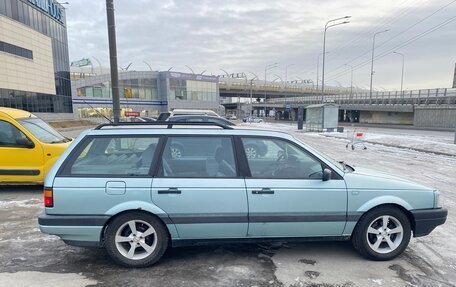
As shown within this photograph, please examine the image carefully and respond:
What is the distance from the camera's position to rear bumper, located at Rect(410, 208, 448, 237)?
12.5 feet

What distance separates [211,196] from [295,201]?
986 mm

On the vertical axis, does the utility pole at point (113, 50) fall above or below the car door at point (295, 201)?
above

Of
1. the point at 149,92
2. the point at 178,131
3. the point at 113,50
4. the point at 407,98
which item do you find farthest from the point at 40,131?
the point at 149,92

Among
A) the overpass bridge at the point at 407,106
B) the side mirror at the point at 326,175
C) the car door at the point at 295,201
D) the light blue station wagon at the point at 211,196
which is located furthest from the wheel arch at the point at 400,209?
the overpass bridge at the point at 407,106

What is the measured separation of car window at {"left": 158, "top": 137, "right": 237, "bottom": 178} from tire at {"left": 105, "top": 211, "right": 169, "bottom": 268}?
1.90 ft

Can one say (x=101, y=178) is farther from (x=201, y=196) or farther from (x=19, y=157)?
(x=19, y=157)

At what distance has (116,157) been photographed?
3795 mm

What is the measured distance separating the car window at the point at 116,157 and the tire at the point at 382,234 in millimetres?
2682

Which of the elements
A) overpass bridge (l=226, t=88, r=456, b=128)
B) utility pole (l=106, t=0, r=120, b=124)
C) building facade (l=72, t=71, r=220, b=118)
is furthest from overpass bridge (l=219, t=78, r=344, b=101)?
utility pole (l=106, t=0, r=120, b=124)

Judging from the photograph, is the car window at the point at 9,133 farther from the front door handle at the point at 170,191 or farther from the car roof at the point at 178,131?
the front door handle at the point at 170,191

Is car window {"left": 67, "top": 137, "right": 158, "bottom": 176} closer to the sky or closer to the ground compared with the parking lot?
closer to the sky

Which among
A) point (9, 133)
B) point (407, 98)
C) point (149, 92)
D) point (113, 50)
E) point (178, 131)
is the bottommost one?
point (9, 133)

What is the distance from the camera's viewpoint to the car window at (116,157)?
141 inches

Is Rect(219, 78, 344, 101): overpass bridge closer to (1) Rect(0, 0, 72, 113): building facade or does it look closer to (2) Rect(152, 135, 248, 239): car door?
(1) Rect(0, 0, 72, 113): building facade
